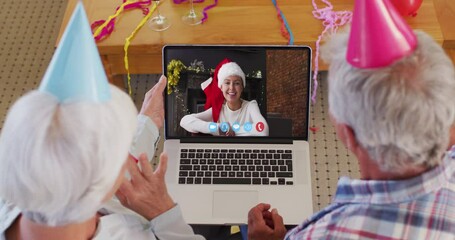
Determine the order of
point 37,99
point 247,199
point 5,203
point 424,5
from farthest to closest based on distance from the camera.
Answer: point 424,5 → point 247,199 → point 5,203 → point 37,99

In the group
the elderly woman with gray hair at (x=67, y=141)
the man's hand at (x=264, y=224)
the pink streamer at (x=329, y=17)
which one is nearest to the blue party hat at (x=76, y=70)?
the elderly woman with gray hair at (x=67, y=141)

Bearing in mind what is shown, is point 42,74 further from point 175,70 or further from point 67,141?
point 67,141

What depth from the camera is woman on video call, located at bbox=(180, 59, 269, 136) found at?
1.47 meters

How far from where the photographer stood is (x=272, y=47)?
1447 mm

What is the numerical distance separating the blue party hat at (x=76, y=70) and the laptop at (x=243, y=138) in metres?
0.61

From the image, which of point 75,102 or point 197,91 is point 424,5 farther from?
point 75,102

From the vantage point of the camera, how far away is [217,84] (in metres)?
1.50

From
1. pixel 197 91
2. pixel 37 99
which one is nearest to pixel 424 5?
pixel 197 91

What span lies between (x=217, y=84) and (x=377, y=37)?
71 centimetres

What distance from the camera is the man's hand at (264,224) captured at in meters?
1.27

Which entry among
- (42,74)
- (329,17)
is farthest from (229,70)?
(42,74)

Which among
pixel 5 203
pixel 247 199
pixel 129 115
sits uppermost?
pixel 129 115

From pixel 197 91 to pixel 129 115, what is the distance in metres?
0.65

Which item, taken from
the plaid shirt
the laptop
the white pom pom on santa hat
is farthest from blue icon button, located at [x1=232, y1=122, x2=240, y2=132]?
the plaid shirt
